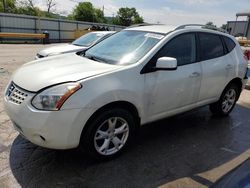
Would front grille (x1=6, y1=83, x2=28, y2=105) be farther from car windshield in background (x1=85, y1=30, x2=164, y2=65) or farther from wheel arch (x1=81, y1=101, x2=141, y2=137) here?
car windshield in background (x1=85, y1=30, x2=164, y2=65)

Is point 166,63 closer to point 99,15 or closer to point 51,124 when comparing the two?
point 51,124

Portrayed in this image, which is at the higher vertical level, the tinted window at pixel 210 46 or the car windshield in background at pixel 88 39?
the tinted window at pixel 210 46

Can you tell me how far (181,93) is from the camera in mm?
4133

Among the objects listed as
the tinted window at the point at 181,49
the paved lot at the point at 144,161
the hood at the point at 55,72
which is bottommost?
the paved lot at the point at 144,161

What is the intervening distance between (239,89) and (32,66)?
396cm

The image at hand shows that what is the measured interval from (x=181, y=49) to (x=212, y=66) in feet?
2.52

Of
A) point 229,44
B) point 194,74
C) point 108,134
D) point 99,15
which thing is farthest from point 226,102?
point 99,15

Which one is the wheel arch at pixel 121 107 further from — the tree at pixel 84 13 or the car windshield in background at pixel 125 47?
the tree at pixel 84 13

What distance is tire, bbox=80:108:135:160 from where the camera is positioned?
3.25 m

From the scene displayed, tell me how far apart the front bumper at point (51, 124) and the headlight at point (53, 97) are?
0.06 meters

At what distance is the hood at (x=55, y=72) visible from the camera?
10.3 feet

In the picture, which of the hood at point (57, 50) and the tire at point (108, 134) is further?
the hood at point (57, 50)

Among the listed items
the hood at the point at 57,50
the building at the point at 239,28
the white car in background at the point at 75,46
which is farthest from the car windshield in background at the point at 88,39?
the building at the point at 239,28

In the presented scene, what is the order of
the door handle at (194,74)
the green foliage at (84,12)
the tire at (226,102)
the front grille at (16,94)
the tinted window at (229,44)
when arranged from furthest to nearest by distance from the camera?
1. the green foliage at (84,12)
2. the tire at (226,102)
3. the tinted window at (229,44)
4. the door handle at (194,74)
5. the front grille at (16,94)
